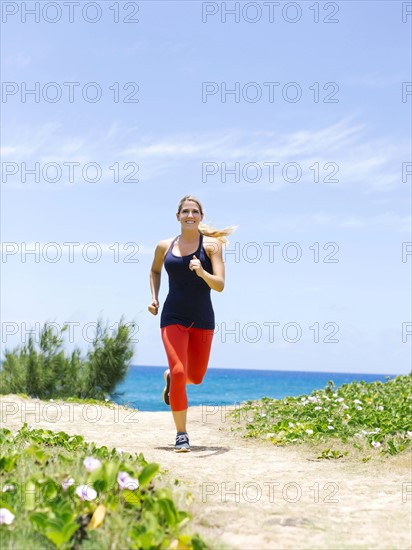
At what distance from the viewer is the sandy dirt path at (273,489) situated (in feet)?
13.8

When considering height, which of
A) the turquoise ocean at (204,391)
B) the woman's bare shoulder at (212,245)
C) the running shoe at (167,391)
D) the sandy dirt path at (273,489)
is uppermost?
the woman's bare shoulder at (212,245)

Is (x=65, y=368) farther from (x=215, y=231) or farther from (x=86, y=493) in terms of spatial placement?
(x=86, y=493)

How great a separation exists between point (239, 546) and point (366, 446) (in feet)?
13.4

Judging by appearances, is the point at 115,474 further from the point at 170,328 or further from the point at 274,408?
the point at 274,408

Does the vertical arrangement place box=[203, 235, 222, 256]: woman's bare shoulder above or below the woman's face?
below

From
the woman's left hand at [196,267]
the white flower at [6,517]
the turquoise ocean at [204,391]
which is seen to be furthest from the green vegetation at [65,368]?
the white flower at [6,517]

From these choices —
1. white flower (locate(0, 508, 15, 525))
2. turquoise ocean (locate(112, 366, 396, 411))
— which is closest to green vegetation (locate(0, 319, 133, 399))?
turquoise ocean (locate(112, 366, 396, 411))

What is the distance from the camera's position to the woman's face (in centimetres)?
761

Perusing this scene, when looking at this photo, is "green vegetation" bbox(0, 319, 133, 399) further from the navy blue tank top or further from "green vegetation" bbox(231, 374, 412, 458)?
the navy blue tank top

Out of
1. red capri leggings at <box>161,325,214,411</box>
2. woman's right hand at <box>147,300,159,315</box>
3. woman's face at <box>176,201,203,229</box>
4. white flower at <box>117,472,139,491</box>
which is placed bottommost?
white flower at <box>117,472,139,491</box>

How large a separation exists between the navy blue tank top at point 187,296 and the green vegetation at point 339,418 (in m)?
2.00

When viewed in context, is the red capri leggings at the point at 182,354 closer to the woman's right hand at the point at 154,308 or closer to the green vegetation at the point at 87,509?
the woman's right hand at the point at 154,308

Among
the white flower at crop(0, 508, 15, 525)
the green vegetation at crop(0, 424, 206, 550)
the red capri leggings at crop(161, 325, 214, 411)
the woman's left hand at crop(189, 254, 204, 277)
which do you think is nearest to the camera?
the green vegetation at crop(0, 424, 206, 550)

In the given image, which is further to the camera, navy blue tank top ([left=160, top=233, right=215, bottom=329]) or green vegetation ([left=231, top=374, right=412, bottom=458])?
green vegetation ([left=231, top=374, right=412, bottom=458])
